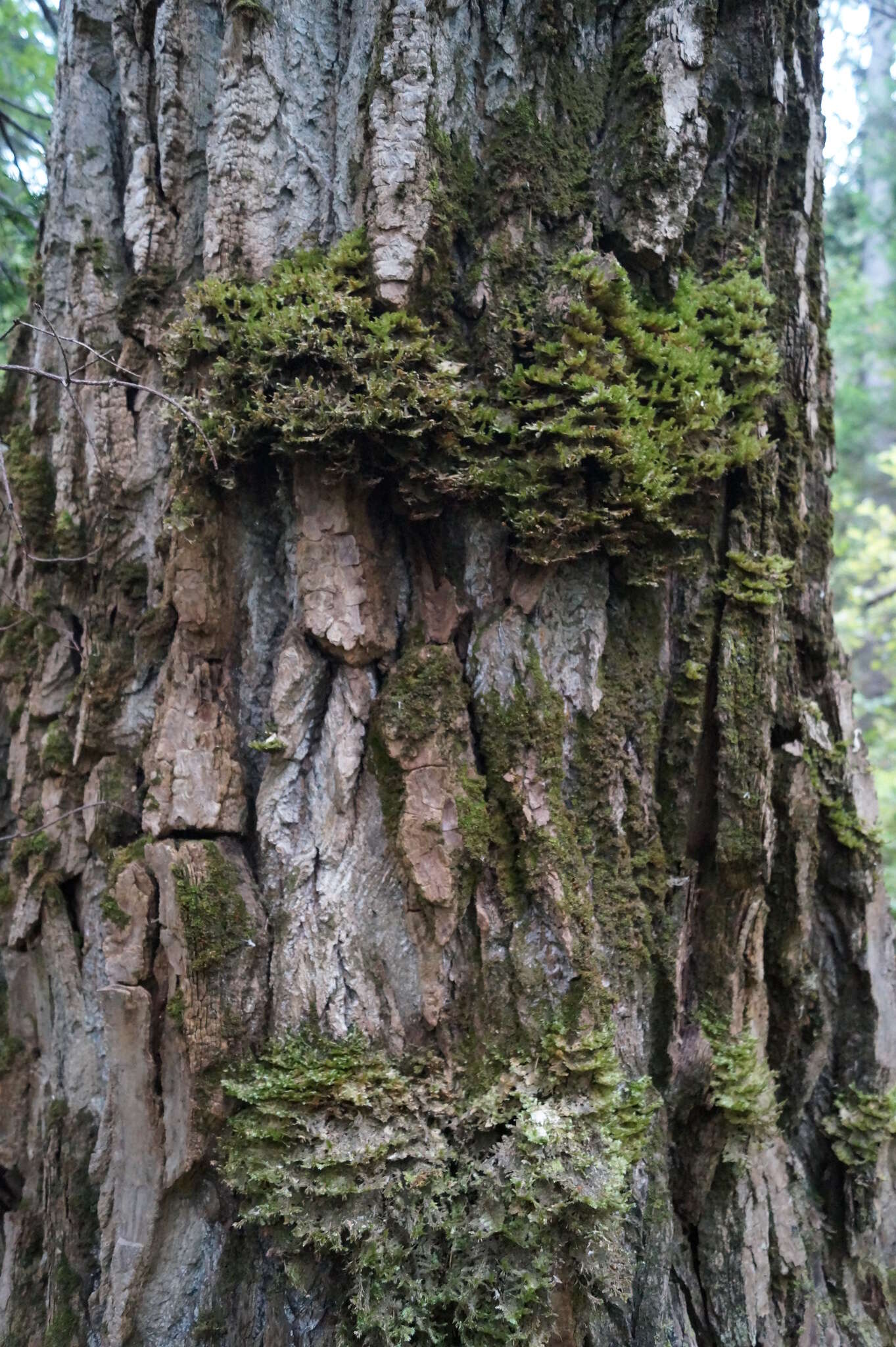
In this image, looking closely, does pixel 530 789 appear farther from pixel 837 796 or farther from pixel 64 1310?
pixel 64 1310

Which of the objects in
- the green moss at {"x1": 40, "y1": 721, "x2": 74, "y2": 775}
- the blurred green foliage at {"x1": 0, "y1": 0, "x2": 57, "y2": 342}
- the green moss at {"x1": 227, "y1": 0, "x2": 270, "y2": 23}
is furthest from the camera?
the blurred green foliage at {"x1": 0, "y1": 0, "x2": 57, "y2": 342}

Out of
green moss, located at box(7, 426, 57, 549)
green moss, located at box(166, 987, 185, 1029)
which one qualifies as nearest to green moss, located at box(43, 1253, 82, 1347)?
green moss, located at box(166, 987, 185, 1029)

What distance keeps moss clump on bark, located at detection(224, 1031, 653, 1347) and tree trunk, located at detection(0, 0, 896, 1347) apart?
0.01 meters

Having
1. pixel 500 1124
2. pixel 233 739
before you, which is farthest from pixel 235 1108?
pixel 233 739

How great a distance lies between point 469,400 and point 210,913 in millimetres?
1675

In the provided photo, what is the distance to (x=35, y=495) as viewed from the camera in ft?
9.97

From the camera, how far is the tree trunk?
227 cm

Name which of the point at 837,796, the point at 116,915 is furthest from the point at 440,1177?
the point at 837,796

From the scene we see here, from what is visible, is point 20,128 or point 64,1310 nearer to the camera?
point 64,1310

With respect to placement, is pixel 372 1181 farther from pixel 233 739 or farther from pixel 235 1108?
pixel 233 739

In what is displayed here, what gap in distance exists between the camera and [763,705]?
2.71m

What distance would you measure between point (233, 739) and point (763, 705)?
1.74 meters

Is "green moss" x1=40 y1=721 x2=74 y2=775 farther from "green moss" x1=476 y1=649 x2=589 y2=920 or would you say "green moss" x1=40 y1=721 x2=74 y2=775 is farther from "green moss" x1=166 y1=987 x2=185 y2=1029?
"green moss" x1=476 y1=649 x2=589 y2=920

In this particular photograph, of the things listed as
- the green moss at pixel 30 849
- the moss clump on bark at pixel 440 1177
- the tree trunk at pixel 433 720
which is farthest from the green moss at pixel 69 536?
the moss clump on bark at pixel 440 1177
